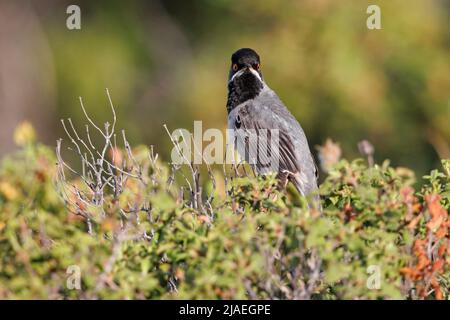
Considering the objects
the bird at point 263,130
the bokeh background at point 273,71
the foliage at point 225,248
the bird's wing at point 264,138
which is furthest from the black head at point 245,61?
the bokeh background at point 273,71

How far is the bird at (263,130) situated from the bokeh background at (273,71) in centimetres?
465

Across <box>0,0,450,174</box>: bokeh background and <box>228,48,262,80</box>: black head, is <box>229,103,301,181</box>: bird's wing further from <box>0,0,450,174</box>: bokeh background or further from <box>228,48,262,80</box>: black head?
<box>0,0,450,174</box>: bokeh background

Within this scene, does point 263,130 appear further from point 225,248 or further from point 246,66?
point 225,248

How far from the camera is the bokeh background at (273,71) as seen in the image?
1193 cm

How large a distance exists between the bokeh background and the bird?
183 inches

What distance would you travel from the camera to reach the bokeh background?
11.9 m

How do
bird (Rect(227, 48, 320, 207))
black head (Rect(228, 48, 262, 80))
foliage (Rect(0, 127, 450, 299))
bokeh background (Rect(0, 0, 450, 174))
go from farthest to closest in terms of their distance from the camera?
1. bokeh background (Rect(0, 0, 450, 174))
2. black head (Rect(228, 48, 262, 80))
3. bird (Rect(227, 48, 320, 207))
4. foliage (Rect(0, 127, 450, 299))

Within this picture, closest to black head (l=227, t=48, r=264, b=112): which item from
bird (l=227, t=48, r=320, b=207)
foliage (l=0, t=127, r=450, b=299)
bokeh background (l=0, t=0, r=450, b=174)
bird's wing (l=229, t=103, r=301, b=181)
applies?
bird (l=227, t=48, r=320, b=207)

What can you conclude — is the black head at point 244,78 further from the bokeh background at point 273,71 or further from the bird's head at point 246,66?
the bokeh background at point 273,71

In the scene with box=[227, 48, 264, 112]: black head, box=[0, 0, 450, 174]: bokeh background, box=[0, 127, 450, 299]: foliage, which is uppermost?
box=[0, 0, 450, 174]: bokeh background

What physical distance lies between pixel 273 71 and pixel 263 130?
5.42 m

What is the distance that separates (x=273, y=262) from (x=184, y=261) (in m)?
0.41

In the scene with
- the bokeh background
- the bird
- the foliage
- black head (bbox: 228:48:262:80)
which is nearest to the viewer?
the foliage
